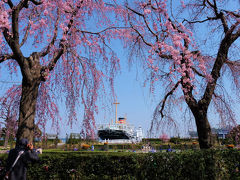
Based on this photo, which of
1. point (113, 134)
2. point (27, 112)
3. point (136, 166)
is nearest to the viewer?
point (136, 166)

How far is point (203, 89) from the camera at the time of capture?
8.29m

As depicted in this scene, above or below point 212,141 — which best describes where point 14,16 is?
above

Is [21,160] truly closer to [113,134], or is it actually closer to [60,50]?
[60,50]

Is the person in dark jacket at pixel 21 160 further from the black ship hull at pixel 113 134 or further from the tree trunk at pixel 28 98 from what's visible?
the black ship hull at pixel 113 134

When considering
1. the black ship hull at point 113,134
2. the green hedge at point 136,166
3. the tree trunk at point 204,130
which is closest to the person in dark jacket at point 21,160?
the green hedge at point 136,166

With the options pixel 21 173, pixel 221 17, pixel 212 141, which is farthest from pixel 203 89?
pixel 21 173

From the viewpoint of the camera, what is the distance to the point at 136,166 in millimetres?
6359

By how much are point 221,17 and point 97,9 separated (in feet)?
18.5

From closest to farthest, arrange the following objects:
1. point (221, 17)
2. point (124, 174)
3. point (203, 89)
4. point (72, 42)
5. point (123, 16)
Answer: point (124, 174) → point (72, 42) → point (203, 89) → point (123, 16) → point (221, 17)

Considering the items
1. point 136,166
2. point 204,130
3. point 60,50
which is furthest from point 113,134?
point 136,166

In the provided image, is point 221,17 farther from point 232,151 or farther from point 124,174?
point 124,174

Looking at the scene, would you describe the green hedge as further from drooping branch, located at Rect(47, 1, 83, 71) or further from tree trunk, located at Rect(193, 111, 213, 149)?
drooping branch, located at Rect(47, 1, 83, 71)

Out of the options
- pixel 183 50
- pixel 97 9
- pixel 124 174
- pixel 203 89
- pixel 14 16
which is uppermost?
pixel 97 9

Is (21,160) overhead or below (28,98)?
below
